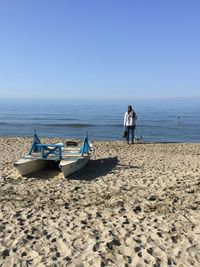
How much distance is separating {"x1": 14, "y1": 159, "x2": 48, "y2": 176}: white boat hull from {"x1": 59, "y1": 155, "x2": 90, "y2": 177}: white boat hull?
1.01 m

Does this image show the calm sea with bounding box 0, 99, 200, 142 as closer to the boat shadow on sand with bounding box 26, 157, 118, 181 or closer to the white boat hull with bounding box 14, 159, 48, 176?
the boat shadow on sand with bounding box 26, 157, 118, 181

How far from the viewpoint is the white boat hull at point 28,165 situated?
11.1 meters

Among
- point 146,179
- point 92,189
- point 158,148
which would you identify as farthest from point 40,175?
point 158,148

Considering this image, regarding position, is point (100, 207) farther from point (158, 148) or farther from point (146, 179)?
point (158, 148)

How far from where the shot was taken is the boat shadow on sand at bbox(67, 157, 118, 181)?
37.5 feet

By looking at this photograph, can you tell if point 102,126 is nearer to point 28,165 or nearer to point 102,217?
point 28,165

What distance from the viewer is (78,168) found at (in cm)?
1205

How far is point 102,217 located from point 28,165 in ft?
15.0

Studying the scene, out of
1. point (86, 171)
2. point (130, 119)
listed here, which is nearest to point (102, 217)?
point (86, 171)

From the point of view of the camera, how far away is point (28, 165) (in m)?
11.4

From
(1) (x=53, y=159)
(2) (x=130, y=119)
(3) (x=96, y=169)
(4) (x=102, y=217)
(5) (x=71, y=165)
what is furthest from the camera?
(2) (x=130, y=119)

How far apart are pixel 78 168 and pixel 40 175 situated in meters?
1.29

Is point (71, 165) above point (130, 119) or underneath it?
underneath

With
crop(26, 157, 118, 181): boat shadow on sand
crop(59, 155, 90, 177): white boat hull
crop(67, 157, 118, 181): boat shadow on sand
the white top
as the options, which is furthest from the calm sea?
crop(59, 155, 90, 177): white boat hull
